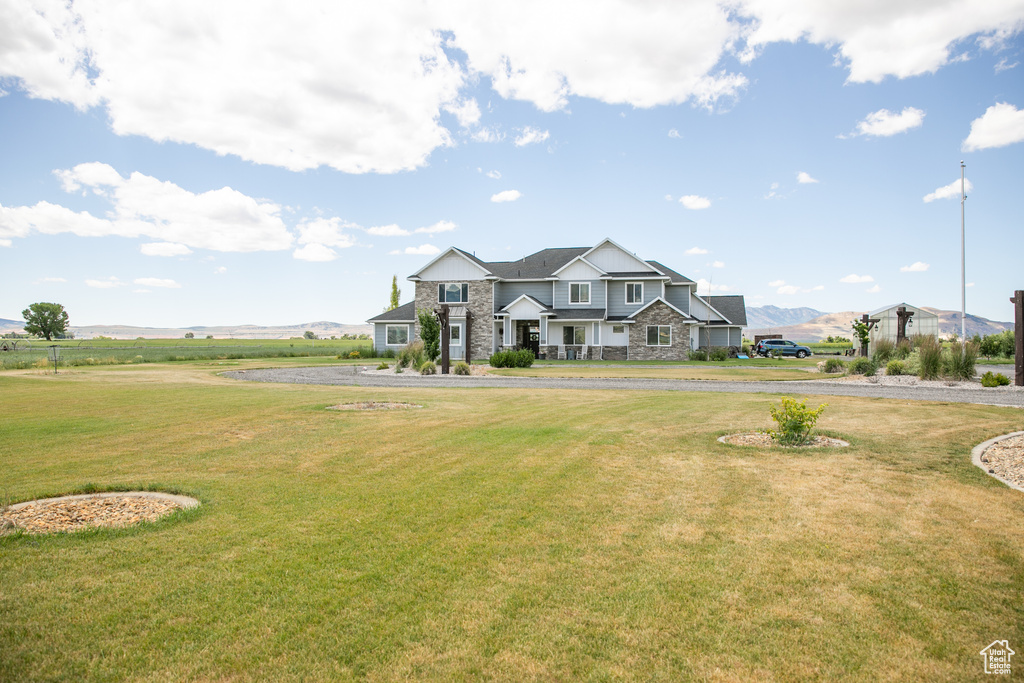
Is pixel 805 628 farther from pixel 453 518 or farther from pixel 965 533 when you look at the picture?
pixel 453 518

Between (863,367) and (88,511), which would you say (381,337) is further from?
(88,511)

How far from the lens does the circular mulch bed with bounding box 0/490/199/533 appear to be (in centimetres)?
516

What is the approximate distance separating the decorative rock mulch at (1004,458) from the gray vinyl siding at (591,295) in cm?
3372

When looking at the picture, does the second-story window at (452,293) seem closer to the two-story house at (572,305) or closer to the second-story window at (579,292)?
the two-story house at (572,305)

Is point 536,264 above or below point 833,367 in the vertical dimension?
above

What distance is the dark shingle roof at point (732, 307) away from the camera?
4775 centimetres

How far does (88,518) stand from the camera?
5379 mm

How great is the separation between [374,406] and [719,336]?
3997 cm

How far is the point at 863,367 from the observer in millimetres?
22812

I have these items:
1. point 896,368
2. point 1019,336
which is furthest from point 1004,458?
point 896,368

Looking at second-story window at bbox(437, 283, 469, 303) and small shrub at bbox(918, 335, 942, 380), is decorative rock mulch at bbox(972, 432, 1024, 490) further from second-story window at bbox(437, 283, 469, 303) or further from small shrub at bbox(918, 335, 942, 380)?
second-story window at bbox(437, 283, 469, 303)

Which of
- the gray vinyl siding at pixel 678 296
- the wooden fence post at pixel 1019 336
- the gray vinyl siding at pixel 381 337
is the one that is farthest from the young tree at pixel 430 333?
the gray vinyl siding at pixel 678 296

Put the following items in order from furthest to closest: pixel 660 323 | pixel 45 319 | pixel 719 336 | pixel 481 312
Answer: pixel 45 319
pixel 719 336
pixel 481 312
pixel 660 323

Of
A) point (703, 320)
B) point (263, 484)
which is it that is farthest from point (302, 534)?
point (703, 320)
